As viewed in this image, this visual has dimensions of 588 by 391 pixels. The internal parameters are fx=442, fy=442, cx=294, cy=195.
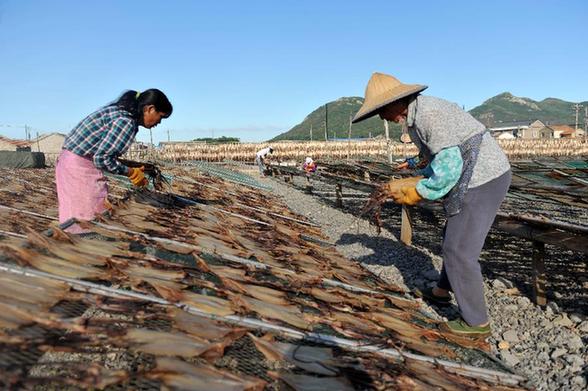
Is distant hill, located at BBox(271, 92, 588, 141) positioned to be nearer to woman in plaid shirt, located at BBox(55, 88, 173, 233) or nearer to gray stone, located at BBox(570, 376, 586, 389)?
woman in plaid shirt, located at BBox(55, 88, 173, 233)

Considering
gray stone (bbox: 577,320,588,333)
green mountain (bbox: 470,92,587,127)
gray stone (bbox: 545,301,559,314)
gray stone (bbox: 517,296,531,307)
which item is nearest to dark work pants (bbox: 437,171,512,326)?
gray stone (bbox: 577,320,588,333)

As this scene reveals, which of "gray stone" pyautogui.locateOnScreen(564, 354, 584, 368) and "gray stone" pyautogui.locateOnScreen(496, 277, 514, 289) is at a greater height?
"gray stone" pyautogui.locateOnScreen(564, 354, 584, 368)

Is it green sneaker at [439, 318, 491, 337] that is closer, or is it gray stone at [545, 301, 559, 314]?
green sneaker at [439, 318, 491, 337]

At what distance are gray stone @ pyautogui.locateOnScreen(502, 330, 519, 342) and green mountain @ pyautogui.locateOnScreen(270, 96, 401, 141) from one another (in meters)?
91.6

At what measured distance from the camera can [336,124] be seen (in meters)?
128

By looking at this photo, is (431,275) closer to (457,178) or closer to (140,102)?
(457,178)

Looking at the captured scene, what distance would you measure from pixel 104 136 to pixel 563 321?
4101 millimetres

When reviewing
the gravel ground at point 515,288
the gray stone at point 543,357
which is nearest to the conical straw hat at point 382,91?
the gravel ground at point 515,288

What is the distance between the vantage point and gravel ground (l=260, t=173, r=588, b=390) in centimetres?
317

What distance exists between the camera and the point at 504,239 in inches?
275

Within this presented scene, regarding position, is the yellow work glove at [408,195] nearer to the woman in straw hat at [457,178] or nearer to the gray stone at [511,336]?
the woman in straw hat at [457,178]

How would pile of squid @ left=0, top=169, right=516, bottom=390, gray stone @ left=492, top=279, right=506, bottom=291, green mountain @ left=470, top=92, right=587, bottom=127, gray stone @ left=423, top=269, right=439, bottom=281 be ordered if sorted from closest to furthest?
pile of squid @ left=0, top=169, right=516, bottom=390 < gray stone @ left=492, top=279, right=506, bottom=291 < gray stone @ left=423, top=269, right=439, bottom=281 < green mountain @ left=470, top=92, right=587, bottom=127

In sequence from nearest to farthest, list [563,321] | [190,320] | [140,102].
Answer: [190,320] → [140,102] → [563,321]

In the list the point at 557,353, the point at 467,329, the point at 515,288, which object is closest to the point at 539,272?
the point at 515,288
